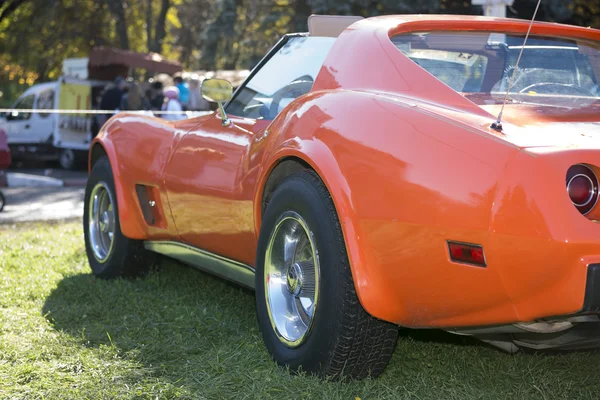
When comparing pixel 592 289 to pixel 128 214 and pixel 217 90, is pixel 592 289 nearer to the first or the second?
pixel 217 90

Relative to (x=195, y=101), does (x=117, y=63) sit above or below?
above

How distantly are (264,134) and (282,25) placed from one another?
1927 cm

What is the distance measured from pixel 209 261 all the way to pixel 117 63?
843 inches

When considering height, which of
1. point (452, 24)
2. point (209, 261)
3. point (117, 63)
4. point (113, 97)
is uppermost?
point (452, 24)

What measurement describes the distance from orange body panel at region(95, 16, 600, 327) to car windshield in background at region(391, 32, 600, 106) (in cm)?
9

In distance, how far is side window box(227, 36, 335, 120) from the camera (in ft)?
14.7

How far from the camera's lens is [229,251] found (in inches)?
174

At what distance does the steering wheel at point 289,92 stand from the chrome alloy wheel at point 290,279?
2.88ft

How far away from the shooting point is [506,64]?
381 cm

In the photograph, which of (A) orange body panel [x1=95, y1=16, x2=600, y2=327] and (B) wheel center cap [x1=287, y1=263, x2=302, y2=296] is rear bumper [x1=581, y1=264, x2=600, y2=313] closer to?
(A) orange body panel [x1=95, y1=16, x2=600, y2=327]

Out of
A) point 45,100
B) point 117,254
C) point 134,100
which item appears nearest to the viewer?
point 117,254

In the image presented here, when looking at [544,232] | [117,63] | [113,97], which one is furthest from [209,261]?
[117,63]

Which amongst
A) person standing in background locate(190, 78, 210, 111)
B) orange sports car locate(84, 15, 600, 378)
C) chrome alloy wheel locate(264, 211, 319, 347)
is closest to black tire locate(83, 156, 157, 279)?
orange sports car locate(84, 15, 600, 378)

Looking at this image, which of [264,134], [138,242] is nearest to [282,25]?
[138,242]
